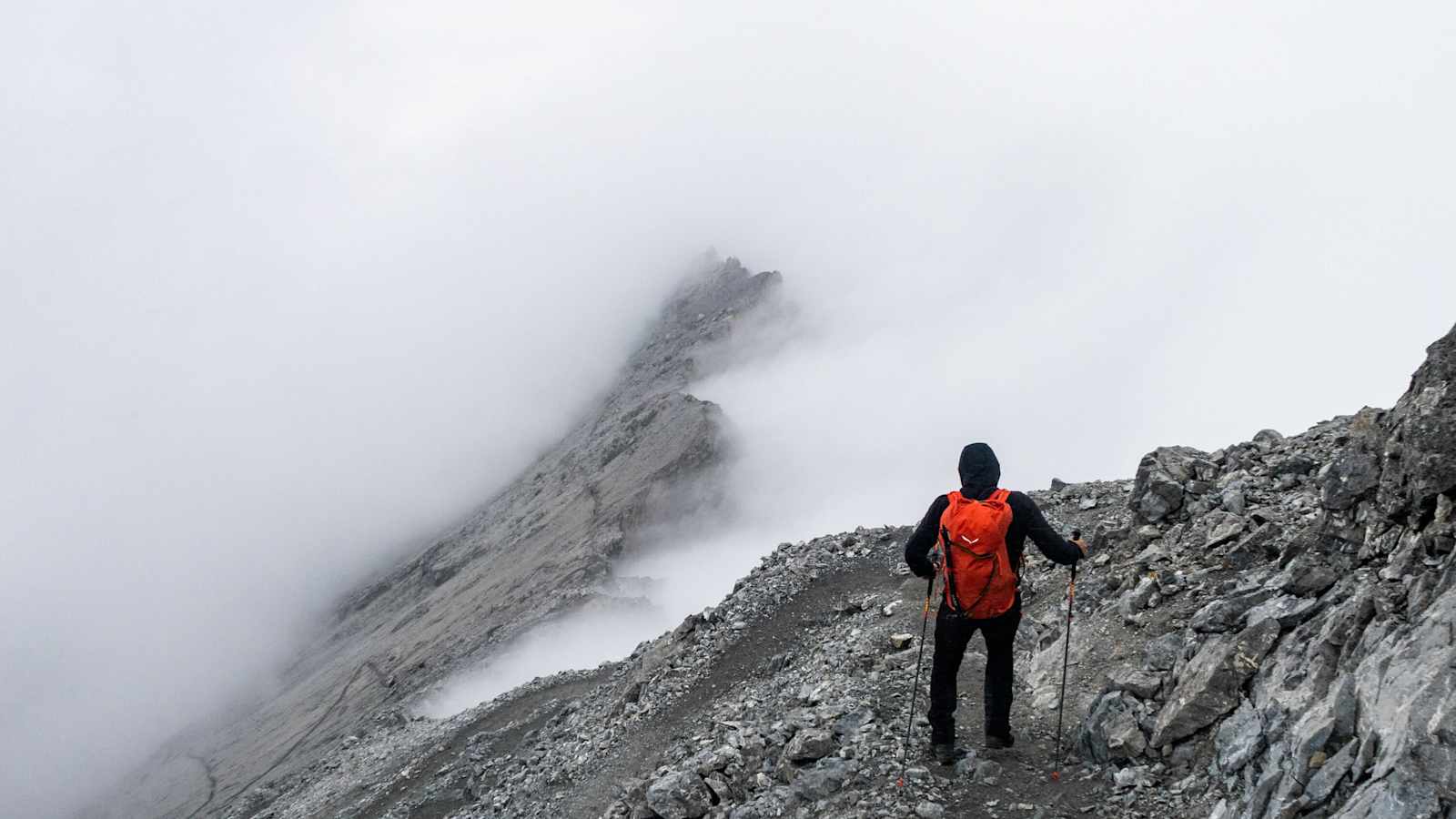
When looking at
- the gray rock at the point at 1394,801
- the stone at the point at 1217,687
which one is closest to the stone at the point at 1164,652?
the stone at the point at 1217,687

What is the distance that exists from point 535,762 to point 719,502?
39265 millimetres

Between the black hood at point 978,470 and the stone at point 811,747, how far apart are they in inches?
132

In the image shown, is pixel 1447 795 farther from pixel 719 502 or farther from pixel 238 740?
pixel 238 740

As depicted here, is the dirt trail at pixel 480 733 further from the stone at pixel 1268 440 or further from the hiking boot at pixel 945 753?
the stone at pixel 1268 440

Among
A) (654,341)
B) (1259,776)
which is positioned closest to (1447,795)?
(1259,776)

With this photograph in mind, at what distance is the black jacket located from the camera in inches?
351

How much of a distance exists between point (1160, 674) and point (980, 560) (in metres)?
2.36

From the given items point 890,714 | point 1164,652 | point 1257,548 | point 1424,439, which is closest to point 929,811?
point 890,714

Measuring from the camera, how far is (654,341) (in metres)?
95.1

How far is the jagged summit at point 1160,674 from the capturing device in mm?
7023

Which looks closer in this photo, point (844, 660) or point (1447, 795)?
point (1447, 795)

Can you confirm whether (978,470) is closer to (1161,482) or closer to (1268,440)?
(1161,482)

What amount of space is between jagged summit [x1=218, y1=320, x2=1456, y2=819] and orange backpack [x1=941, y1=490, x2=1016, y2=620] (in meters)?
1.64

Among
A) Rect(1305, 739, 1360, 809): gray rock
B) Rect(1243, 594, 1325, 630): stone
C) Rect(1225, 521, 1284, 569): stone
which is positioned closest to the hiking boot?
Rect(1243, 594, 1325, 630): stone
